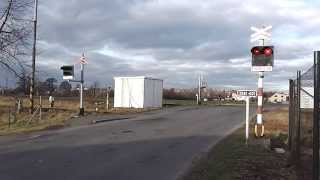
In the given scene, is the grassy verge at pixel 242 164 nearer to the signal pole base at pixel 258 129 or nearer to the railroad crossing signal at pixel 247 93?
the railroad crossing signal at pixel 247 93

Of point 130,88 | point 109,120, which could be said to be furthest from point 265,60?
→ point 130,88

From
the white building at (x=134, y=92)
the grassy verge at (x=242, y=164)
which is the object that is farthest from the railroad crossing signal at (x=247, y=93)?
the white building at (x=134, y=92)

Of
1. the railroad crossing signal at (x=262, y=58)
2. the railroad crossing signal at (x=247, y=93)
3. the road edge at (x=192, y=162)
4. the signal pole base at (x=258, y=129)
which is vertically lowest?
the road edge at (x=192, y=162)

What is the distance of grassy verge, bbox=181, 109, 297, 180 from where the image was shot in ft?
42.7

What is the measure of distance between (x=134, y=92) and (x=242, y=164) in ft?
137

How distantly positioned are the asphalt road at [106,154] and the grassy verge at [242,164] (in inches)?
21.7

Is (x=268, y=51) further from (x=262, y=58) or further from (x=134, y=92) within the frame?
(x=134, y=92)

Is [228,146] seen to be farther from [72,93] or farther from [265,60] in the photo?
[72,93]

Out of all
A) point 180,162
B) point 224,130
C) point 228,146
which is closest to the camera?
point 180,162

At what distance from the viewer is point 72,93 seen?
333 ft

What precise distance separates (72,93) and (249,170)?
89.1 m

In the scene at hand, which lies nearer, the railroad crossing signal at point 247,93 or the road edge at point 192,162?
the road edge at point 192,162

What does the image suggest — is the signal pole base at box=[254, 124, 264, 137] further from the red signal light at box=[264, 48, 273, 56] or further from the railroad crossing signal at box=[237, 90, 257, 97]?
the red signal light at box=[264, 48, 273, 56]

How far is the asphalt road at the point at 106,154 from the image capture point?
13258mm
